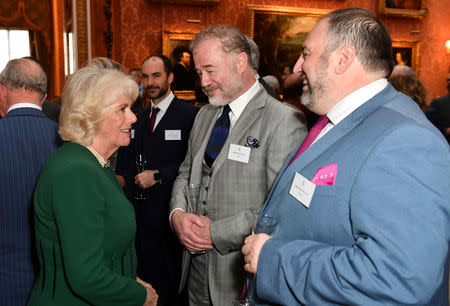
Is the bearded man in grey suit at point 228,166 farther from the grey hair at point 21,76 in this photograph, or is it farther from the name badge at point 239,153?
the grey hair at point 21,76

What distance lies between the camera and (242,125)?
86.0 inches

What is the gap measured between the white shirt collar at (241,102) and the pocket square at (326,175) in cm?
113

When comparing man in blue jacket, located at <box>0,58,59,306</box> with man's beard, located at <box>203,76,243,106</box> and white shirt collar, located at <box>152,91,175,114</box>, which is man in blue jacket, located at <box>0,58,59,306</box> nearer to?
man's beard, located at <box>203,76,243,106</box>

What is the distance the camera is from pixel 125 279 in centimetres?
160

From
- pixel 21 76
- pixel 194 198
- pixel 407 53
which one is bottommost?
pixel 194 198

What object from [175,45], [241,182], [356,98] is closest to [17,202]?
[241,182]

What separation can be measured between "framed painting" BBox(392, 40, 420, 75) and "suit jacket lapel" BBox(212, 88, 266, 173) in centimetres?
813

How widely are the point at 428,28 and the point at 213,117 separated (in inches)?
349

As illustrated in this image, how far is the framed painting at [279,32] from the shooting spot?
27.0 ft

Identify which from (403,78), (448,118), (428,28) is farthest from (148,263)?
(428,28)

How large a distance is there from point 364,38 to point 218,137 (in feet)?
3.99

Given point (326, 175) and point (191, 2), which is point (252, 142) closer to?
point (326, 175)

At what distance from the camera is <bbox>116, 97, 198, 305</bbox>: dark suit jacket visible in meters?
3.49

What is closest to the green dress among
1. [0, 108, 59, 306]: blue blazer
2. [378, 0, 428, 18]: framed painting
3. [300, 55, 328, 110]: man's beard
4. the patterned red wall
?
[0, 108, 59, 306]: blue blazer
